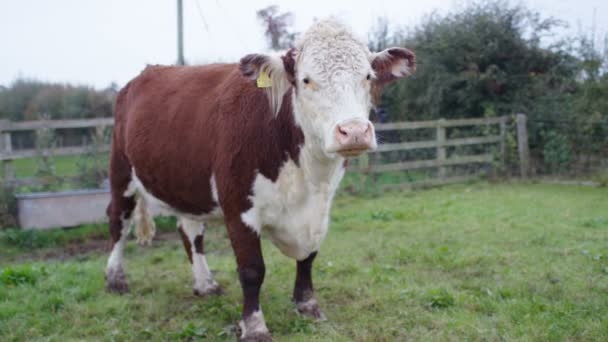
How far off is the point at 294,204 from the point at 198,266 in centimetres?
159

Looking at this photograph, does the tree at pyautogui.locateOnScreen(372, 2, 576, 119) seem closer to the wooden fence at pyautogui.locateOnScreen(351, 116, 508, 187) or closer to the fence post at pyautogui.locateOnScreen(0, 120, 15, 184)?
the wooden fence at pyautogui.locateOnScreen(351, 116, 508, 187)

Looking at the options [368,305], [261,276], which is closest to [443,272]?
[368,305]

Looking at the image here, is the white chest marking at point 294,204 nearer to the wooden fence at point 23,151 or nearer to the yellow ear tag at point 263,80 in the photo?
the yellow ear tag at point 263,80

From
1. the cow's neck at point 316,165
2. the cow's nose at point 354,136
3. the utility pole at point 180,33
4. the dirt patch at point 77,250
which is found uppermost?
the utility pole at point 180,33

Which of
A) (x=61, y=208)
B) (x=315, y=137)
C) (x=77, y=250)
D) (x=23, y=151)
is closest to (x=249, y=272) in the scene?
(x=315, y=137)

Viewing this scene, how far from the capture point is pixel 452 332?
3518 millimetres

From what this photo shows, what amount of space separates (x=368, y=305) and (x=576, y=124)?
8.40 meters

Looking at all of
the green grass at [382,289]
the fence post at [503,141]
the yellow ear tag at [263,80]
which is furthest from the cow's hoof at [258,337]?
the fence post at [503,141]

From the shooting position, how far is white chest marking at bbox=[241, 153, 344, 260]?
354cm

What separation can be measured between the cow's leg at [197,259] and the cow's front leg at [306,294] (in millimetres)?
915

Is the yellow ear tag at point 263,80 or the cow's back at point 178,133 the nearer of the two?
the yellow ear tag at point 263,80

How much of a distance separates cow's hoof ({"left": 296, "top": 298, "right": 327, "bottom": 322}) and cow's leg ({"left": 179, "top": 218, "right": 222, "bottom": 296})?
0.98 m

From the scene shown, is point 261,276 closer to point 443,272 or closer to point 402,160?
point 443,272

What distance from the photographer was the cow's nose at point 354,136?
2.79m
